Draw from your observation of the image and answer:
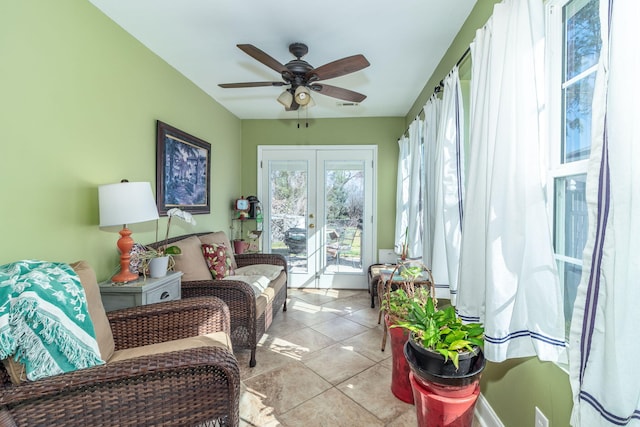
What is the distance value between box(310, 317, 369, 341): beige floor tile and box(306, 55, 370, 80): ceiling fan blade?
2280 millimetres

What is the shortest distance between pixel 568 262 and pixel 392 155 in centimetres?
342

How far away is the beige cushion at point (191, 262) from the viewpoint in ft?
8.30

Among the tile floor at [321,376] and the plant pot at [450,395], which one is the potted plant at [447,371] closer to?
the plant pot at [450,395]

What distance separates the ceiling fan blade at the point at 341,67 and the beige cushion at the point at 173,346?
187 cm

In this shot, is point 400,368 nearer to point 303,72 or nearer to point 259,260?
point 259,260

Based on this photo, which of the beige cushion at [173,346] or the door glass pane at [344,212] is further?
the door glass pane at [344,212]

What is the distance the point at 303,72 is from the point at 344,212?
253cm

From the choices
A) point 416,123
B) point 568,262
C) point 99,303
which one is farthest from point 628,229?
point 416,123

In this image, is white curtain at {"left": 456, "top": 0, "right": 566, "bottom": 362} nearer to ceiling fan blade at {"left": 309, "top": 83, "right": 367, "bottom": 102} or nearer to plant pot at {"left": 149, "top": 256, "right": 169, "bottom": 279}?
ceiling fan blade at {"left": 309, "top": 83, "right": 367, "bottom": 102}

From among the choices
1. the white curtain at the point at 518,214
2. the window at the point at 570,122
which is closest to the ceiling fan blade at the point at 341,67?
the white curtain at the point at 518,214

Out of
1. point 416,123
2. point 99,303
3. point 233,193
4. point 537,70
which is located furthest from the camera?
point 233,193

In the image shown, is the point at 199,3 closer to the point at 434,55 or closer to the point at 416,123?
the point at 434,55

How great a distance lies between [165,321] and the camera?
→ 5.77ft

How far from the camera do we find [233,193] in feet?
14.6
